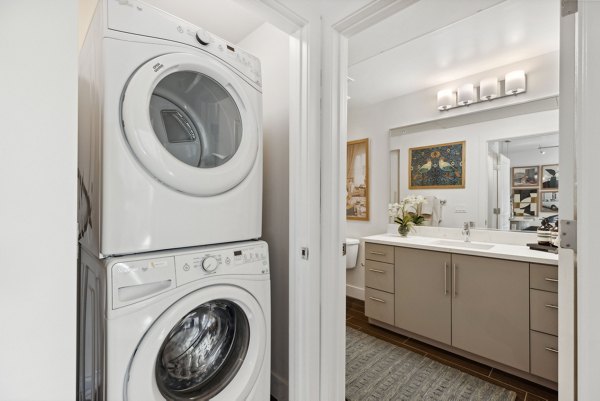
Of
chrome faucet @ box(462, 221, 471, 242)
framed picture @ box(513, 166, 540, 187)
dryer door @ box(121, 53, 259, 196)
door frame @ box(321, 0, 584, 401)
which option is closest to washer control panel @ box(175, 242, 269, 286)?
dryer door @ box(121, 53, 259, 196)

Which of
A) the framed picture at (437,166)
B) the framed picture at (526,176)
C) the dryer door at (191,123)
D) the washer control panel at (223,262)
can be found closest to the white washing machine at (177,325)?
the washer control panel at (223,262)

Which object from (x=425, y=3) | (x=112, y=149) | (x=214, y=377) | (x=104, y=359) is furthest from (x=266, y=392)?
(x=425, y=3)

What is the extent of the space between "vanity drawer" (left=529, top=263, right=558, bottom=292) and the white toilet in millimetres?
1706

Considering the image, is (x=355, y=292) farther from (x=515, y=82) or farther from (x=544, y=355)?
(x=515, y=82)

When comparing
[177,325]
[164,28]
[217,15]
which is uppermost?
[217,15]

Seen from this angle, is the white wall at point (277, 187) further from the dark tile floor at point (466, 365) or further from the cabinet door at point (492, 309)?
the cabinet door at point (492, 309)

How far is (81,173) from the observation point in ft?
4.16

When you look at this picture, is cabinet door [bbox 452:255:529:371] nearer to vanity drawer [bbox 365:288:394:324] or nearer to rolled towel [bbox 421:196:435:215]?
vanity drawer [bbox 365:288:394:324]

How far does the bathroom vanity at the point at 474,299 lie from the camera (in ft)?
5.96

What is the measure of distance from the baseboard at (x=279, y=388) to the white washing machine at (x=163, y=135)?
3.05 ft

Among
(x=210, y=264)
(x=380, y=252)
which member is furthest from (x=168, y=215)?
(x=380, y=252)

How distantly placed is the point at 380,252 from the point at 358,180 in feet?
3.66

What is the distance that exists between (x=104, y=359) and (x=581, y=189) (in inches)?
57.7

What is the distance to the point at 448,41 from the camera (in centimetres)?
210
